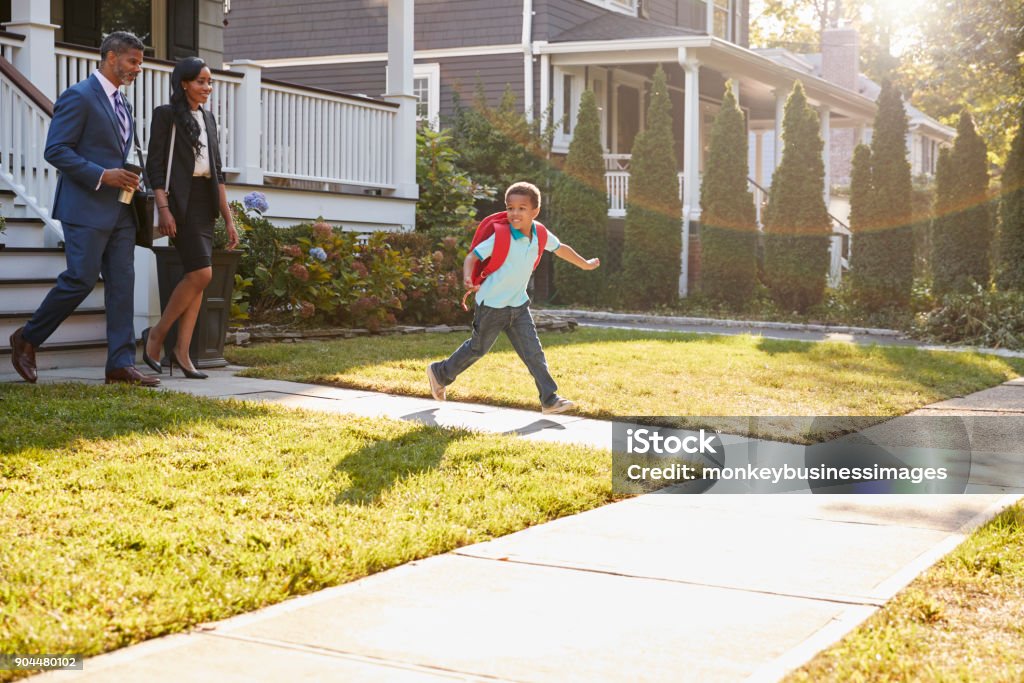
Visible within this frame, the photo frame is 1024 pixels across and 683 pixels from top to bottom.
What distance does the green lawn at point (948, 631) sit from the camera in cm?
316

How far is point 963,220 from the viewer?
16.9 meters

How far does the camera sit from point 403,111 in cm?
1495

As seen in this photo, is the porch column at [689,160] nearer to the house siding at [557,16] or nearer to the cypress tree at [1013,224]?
the house siding at [557,16]

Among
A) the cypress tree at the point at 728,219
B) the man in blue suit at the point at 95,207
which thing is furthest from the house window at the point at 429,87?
the man in blue suit at the point at 95,207

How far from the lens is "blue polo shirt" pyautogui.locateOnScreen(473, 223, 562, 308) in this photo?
7.31 meters

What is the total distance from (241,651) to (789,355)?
9383 mm

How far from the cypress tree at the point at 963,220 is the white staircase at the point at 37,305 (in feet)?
38.4

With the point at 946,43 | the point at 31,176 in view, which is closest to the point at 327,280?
the point at 31,176

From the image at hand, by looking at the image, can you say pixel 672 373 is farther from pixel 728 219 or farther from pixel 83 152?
pixel 728 219

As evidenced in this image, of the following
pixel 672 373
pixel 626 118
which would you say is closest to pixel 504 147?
pixel 626 118

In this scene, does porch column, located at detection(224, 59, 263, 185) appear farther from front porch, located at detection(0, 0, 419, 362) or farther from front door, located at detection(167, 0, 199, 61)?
front door, located at detection(167, 0, 199, 61)

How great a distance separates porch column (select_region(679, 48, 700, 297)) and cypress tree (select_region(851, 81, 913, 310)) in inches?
145

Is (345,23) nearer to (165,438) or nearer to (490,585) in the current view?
(165,438)

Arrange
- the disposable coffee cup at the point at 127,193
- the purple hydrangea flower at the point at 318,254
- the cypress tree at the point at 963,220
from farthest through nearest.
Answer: the cypress tree at the point at 963,220 → the purple hydrangea flower at the point at 318,254 → the disposable coffee cup at the point at 127,193
